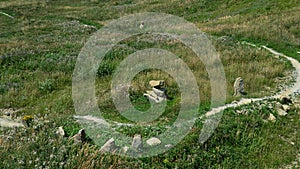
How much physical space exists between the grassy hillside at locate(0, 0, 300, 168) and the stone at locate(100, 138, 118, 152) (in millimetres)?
310

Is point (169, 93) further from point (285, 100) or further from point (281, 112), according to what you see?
point (285, 100)

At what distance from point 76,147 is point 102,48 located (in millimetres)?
15203

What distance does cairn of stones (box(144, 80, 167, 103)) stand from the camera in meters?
14.8

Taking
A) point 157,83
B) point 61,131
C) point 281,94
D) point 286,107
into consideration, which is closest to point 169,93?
point 157,83

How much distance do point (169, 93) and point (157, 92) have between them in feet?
2.88

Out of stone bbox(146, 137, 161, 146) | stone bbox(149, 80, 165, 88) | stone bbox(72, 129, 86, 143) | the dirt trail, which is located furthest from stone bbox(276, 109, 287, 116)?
stone bbox(72, 129, 86, 143)

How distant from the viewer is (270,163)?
10305 mm

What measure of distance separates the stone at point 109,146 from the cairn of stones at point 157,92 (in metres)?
5.01

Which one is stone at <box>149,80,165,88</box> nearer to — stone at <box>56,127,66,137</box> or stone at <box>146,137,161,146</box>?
stone at <box>146,137,161,146</box>

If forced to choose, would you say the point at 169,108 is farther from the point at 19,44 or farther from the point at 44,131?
the point at 19,44

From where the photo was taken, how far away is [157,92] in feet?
49.1

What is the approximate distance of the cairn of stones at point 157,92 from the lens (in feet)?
48.7

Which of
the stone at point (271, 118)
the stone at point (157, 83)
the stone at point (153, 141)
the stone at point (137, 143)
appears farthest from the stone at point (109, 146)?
the stone at point (271, 118)

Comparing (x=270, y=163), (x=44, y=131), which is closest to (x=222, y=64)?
(x=270, y=163)
